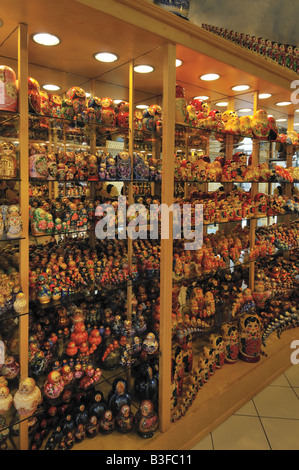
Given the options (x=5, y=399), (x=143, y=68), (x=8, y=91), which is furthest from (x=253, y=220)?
(x=5, y=399)

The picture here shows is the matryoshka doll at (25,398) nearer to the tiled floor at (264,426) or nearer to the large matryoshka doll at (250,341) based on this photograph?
the tiled floor at (264,426)

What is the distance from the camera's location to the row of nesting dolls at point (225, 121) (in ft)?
7.61

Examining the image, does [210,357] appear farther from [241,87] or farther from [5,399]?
[241,87]

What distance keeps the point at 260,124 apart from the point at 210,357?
1.94m

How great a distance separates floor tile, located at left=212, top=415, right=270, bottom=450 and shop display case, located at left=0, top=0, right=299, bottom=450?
0.08 meters

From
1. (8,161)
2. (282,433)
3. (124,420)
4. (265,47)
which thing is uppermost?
(265,47)

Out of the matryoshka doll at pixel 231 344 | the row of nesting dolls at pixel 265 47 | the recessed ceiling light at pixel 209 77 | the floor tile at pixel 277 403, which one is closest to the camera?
the recessed ceiling light at pixel 209 77

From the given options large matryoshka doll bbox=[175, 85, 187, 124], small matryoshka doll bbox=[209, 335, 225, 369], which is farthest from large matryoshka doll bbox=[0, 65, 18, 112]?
small matryoshka doll bbox=[209, 335, 225, 369]

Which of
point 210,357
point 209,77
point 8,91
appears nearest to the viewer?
point 8,91

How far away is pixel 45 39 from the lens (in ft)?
5.77

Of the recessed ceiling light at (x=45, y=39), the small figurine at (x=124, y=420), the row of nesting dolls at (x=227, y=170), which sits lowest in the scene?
the small figurine at (x=124, y=420)

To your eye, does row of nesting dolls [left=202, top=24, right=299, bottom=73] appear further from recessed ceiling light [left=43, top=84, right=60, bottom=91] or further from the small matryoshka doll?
the small matryoshka doll

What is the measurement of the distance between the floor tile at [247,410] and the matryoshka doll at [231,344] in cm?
34

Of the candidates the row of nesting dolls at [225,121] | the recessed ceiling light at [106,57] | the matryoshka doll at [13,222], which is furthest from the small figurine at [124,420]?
the recessed ceiling light at [106,57]
